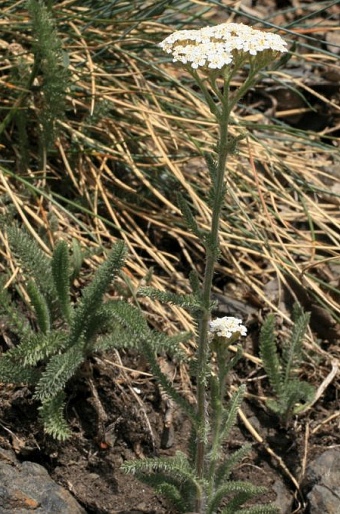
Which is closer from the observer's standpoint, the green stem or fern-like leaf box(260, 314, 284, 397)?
the green stem

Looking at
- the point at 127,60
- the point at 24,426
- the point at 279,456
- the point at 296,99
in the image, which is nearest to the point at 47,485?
the point at 24,426

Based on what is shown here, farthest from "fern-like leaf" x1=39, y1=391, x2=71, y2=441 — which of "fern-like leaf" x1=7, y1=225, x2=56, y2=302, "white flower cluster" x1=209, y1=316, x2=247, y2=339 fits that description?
"white flower cluster" x1=209, y1=316, x2=247, y2=339

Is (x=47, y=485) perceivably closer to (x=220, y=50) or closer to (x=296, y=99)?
(x=220, y=50)

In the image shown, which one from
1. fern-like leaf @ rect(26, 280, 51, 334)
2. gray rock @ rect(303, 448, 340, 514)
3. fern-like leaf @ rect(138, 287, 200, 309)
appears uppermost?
fern-like leaf @ rect(138, 287, 200, 309)

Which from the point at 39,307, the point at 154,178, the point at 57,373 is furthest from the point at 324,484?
the point at 154,178

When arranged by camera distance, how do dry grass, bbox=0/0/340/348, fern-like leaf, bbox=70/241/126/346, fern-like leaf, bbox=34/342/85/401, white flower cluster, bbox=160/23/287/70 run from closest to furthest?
1. white flower cluster, bbox=160/23/287/70
2. fern-like leaf, bbox=34/342/85/401
3. fern-like leaf, bbox=70/241/126/346
4. dry grass, bbox=0/0/340/348

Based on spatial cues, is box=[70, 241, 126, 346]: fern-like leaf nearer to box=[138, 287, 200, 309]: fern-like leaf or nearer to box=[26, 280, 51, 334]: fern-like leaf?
box=[26, 280, 51, 334]: fern-like leaf
